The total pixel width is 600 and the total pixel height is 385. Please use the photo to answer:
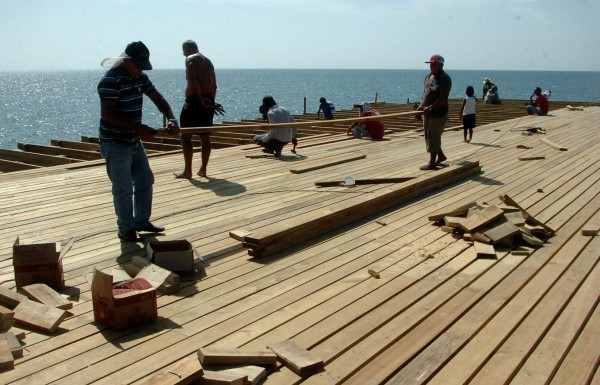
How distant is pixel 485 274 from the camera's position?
388 cm

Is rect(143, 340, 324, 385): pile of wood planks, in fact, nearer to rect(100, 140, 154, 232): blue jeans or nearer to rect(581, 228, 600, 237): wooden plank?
rect(100, 140, 154, 232): blue jeans

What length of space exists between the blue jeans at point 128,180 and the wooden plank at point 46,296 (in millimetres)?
1075

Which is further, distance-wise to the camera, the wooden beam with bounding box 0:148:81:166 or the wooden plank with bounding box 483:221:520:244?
the wooden beam with bounding box 0:148:81:166

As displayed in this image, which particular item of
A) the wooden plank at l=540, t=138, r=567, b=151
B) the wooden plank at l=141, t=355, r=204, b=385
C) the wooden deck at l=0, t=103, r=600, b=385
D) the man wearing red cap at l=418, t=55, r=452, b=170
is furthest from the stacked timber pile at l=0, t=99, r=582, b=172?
the wooden plank at l=141, t=355, r=204, b=385

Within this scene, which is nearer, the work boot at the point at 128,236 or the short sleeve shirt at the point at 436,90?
the work boot at the point at 128,236

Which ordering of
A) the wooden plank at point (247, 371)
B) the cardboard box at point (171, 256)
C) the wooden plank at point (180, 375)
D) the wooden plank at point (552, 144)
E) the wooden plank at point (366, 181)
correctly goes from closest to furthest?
the wooden plank at point (180, 375)
the wooden plank at point (247, 371)
the cardboard box at point (171, 256)
the wooden plank at point (366, 181)
the wooden plank at point (552, 144)

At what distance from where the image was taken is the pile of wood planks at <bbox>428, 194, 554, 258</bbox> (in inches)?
173

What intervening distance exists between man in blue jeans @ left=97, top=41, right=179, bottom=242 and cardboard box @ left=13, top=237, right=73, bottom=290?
3.18 feet

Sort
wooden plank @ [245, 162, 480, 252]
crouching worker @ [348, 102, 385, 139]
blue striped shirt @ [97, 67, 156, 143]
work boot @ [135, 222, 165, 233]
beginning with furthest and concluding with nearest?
crouching worker @ [348, 102, 385, 139]
work boot @ [135, 222, 165, 233]
wooden plank @ [245, 162, 480, 252]
blue striped shirt @ [97, 67, 156, 143]

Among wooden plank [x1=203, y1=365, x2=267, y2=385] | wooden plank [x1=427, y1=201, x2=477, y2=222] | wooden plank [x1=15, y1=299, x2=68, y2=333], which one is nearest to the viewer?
wooden plank [x1=203, y1=365, x2=267, y2=385]

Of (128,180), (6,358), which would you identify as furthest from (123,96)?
(6,358)

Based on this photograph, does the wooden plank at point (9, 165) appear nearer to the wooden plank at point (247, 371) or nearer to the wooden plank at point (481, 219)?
the wooden plank at point (481, 219)

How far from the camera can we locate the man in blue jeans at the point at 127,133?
4191 millimetres

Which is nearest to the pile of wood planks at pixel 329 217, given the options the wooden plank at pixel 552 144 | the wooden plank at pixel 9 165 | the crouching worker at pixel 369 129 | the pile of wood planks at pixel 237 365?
the pile of wood planks at pixel 237 365
